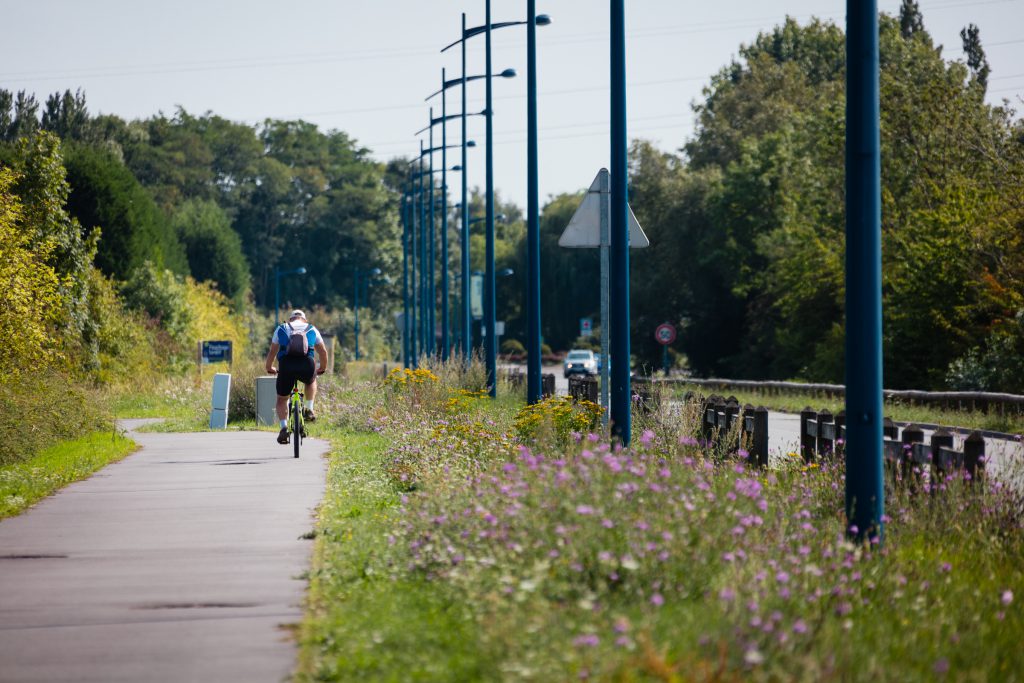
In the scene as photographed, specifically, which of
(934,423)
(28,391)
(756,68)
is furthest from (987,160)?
(756,68)

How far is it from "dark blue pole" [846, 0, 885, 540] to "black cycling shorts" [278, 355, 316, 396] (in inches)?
412

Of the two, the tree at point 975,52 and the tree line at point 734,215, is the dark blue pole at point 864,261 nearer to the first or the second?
the tree line at point 734,215

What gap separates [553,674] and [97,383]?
128ft

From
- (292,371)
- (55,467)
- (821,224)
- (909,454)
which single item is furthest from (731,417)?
(821,224)

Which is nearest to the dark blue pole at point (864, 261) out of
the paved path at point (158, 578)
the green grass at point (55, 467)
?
the paved path at point (158, 578)

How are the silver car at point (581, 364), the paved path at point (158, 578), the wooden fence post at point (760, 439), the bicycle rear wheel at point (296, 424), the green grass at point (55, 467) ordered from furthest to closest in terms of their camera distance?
the silver car at point (581, 364)
the bicycle rear wheel at point (296, 424)
the wooden fence post at point (760, 439)
the green grass at point (55, 467)
the paved path at point (158, 578)

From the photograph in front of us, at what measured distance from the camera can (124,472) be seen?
16.3 meters

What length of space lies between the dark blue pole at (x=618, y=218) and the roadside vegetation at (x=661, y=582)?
293 cm

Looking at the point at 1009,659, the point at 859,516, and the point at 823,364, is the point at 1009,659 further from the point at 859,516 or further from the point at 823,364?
the point at 823,364

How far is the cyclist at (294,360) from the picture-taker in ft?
58.6

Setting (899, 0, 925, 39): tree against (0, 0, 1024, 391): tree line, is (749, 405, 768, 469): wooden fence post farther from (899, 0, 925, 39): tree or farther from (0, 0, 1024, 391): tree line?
(899, 0, 925, 39): tree

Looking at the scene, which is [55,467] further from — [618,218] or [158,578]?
[158,578]

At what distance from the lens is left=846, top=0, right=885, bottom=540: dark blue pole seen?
8438 mm

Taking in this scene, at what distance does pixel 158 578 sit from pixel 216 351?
3350 cm
